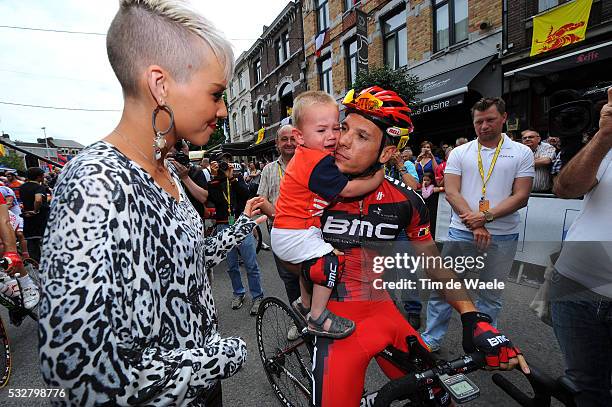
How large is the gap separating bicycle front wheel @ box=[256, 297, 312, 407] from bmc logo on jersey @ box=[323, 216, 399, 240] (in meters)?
1.02

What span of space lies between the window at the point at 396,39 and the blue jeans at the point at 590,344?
14.0m

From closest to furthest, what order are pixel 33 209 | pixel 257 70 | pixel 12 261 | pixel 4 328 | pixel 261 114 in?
1. pixel 12 261
2. pixel 4 328
3. pixel 33 209
4. pixel 261 114
5. pixel 257 70

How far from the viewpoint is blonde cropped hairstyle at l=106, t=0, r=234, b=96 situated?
3.17 ft

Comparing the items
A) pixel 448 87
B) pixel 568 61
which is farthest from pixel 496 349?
pixel 448 87

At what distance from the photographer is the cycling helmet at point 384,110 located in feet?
5.86

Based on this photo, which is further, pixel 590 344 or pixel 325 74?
pixel 325 74

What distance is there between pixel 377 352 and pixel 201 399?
0.94 meters

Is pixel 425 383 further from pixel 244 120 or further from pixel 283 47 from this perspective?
pixel 244 120

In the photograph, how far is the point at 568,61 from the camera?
315 inches

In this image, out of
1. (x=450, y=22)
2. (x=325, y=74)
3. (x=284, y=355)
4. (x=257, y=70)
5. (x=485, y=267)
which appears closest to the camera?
(x=485, y=267)

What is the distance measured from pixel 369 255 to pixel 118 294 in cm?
140

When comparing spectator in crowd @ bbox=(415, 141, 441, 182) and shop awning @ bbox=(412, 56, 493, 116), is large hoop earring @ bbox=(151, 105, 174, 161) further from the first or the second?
shop awning @ bbox=(412, 56, 493, 116)

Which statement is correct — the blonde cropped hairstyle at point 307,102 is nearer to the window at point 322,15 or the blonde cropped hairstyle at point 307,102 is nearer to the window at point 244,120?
the window at point 322,15

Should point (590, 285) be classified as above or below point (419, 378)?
above
